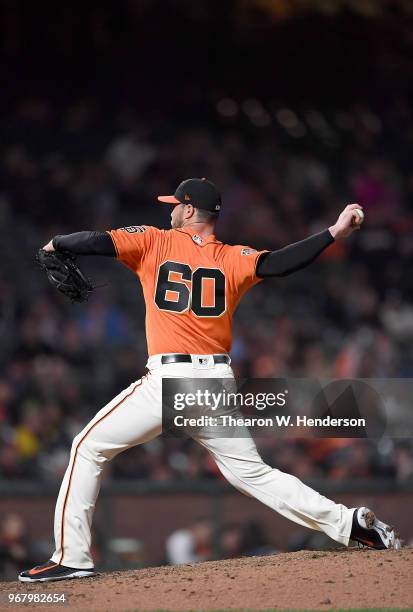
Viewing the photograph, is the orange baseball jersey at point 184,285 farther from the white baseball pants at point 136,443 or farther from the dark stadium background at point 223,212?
the dark stadium background at point 223,212

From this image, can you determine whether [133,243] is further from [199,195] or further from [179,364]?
[179,364]

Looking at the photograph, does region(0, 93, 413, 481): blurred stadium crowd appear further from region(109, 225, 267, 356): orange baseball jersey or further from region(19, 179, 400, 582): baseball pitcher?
region(109, 225, 267, 356): orange baseball jersey

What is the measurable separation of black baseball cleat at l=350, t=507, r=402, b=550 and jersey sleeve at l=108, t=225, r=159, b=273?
1414 millimetres

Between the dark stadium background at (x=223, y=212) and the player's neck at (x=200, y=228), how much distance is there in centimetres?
322

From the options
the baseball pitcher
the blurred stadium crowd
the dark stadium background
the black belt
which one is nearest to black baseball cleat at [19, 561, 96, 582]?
the baseball pitcher

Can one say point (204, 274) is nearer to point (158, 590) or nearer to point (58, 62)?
point (158, 590)

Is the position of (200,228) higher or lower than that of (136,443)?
higher

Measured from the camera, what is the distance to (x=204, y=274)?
4148mm

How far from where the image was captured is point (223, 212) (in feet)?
33.2

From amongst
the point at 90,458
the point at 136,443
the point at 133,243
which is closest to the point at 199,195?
the point at 133,243

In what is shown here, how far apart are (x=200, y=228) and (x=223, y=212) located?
5834 mm

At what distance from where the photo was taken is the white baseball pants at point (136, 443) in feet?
13.3

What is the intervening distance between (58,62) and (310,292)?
12.4 ft

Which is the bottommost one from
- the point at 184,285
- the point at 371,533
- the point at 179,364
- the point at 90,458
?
the point at 371,533
